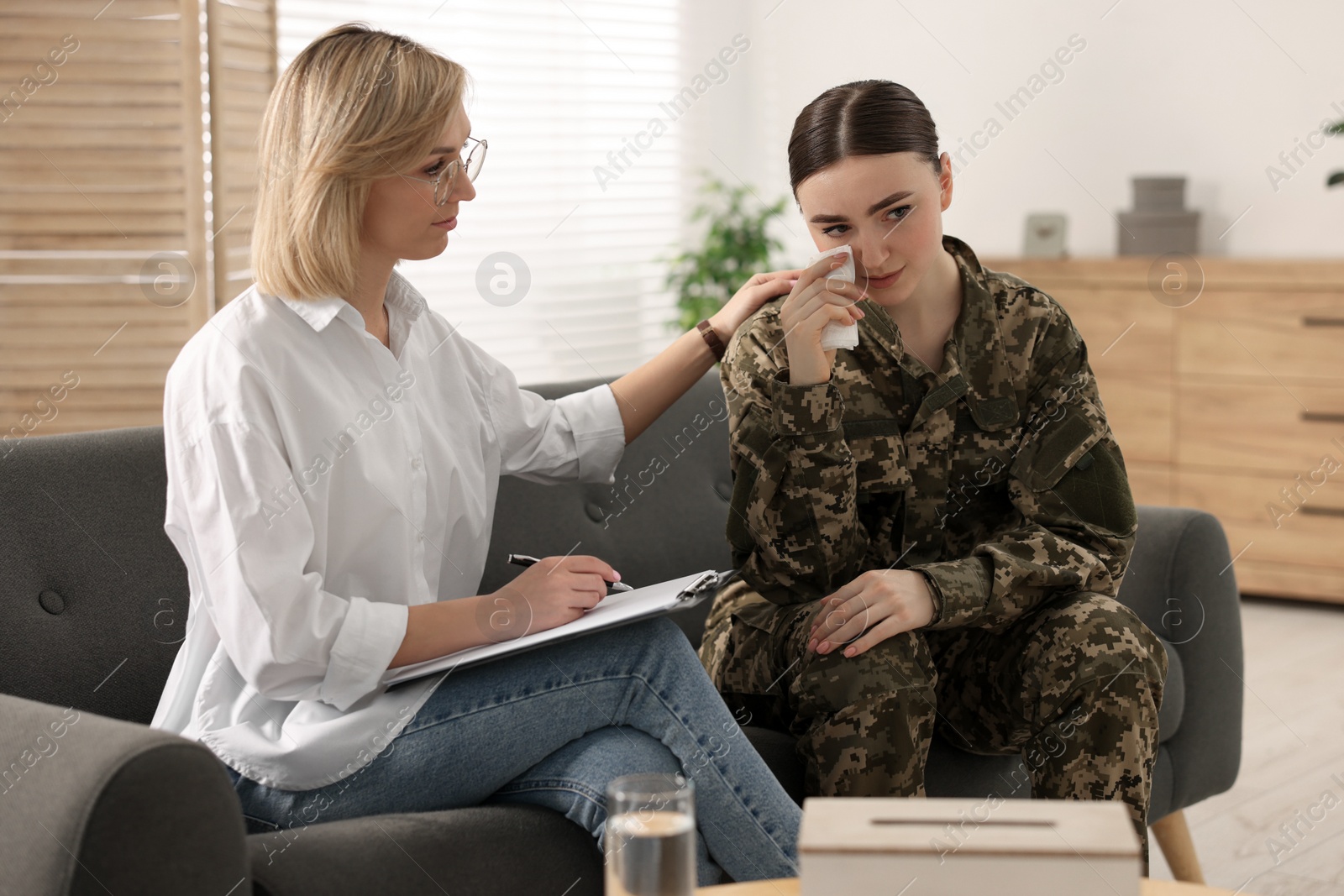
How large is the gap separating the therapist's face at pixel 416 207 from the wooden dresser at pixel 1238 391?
2615 mm

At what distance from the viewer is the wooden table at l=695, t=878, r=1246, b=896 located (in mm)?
973

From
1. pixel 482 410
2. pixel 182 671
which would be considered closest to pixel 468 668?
pixel 182 671

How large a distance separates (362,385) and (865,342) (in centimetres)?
67

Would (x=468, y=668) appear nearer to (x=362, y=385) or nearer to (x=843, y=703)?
(x=362, y=385)

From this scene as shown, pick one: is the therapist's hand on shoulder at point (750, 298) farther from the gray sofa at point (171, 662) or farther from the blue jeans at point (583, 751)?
the blue jeans at point (583, 751)

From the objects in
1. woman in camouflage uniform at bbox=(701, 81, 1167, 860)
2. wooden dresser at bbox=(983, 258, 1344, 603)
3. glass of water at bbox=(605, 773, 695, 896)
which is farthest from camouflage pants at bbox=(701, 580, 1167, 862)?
wooden dresser at bbox=(983, 258, 1344, 603)

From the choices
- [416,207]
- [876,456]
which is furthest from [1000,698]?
[416,207]

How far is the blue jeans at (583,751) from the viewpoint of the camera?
4.17ft

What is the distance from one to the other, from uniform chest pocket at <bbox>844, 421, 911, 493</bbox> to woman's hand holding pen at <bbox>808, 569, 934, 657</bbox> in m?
0.17

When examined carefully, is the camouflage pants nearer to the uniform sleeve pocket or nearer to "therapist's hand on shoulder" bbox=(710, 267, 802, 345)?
the uniform sleeve pocket

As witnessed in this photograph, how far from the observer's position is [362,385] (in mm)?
1438

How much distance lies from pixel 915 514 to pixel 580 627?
585 mm

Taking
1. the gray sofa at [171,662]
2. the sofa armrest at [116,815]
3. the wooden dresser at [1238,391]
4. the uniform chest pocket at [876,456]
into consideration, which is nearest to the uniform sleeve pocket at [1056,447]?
the uniform chest pocket at [876,456]

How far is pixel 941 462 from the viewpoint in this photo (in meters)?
1.68
